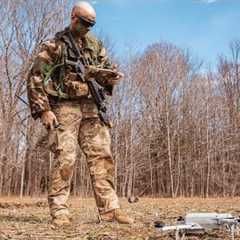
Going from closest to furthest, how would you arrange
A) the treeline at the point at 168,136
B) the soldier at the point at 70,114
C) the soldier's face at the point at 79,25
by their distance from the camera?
the soldier at the point at 70,114, the soldier's face at the point at 79,25, the treeline at the point at 168,136

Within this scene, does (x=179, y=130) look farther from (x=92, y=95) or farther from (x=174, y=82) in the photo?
(x=92, y=95)

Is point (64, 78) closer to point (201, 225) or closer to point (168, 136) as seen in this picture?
point (201, 225)

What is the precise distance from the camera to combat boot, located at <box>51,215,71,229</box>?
14.7 feet

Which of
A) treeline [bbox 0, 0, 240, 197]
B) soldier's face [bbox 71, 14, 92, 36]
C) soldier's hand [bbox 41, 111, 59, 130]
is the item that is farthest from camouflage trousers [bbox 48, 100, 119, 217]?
treeline [bbox 0, 0, 240, 197]

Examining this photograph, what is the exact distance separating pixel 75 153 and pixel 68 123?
310 millimetres

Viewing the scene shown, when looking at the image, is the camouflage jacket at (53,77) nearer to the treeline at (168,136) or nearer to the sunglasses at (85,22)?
the sunglasses at (85,22)

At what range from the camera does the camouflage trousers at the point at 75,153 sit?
4.91 meters

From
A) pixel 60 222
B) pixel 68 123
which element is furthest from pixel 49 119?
pixel 60 222

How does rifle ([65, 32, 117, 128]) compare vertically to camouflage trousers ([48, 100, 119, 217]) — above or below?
above

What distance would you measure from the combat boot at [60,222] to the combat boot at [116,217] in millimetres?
410

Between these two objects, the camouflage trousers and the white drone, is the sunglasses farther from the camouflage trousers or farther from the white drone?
the white drone

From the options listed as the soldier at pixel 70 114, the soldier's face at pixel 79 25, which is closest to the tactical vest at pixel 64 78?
the soldier at pixel 70 114

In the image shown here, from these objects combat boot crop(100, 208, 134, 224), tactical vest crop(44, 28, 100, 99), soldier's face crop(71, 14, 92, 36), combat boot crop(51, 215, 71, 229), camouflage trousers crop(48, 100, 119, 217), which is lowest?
combat boot crop(51, 215, 71, 229)

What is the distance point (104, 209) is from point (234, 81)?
3577 centimetres
